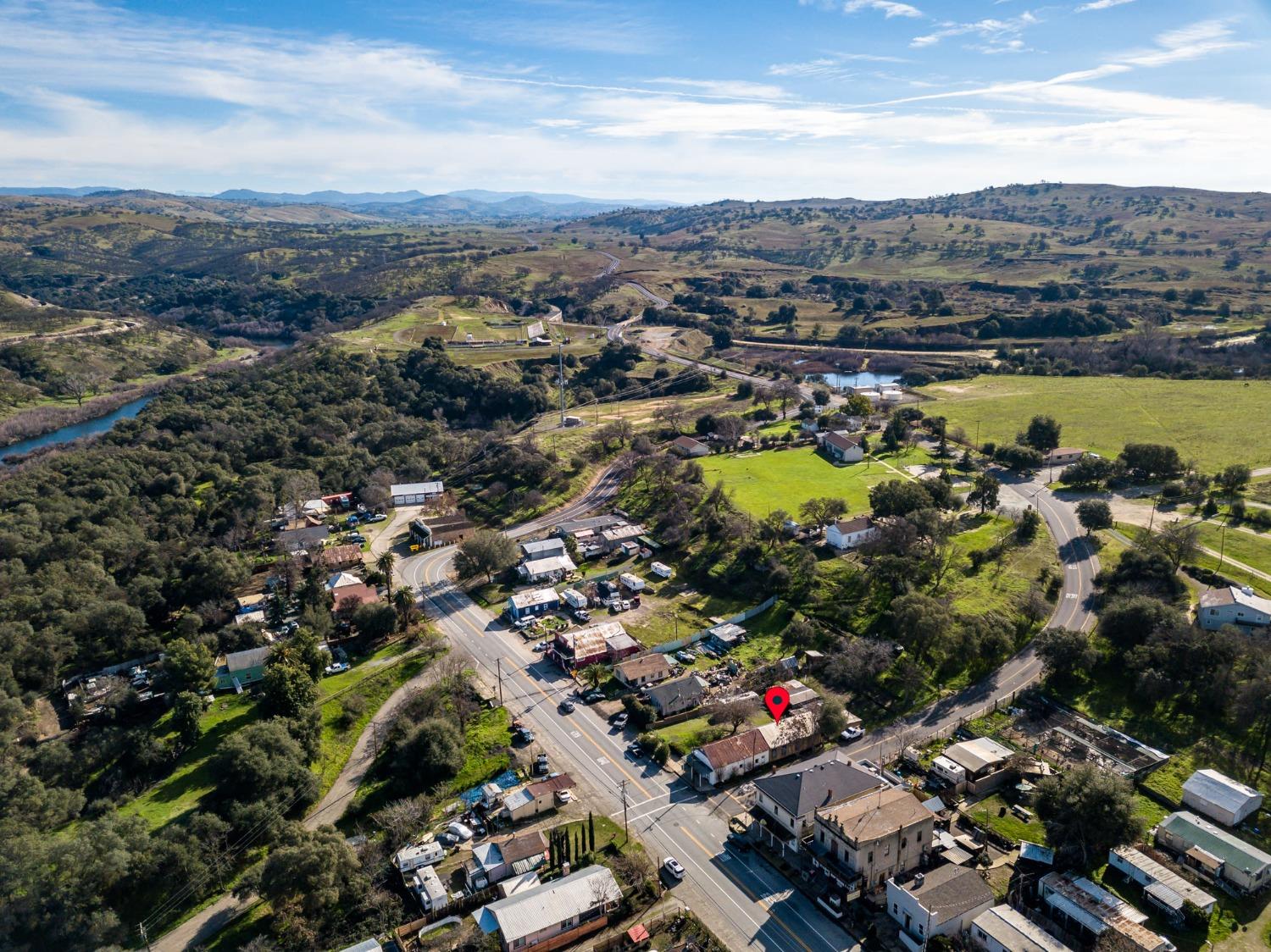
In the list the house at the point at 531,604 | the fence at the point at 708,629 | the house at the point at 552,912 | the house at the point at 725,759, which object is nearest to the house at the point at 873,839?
the house at the point at 725,759

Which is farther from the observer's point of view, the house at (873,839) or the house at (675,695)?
the house at (675,695)

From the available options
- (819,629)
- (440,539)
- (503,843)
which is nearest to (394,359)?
(440,539)

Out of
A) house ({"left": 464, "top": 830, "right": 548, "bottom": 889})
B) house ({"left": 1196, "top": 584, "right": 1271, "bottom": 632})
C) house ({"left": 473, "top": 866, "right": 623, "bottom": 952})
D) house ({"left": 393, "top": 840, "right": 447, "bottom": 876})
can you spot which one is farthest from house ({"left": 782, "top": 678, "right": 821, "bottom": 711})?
house ({"left": 1196, "top": 584, "right": 1271, "bottom": 632})

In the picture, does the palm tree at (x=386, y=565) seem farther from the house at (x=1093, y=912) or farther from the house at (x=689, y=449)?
the house at (x=1093, y=912)

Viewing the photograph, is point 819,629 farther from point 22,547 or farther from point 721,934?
point 22,547

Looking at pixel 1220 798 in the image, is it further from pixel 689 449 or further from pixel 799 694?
pixel 689 449

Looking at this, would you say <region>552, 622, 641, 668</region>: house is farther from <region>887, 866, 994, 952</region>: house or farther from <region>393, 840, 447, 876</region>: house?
<region>887, 866, 994, 952</region>: house
